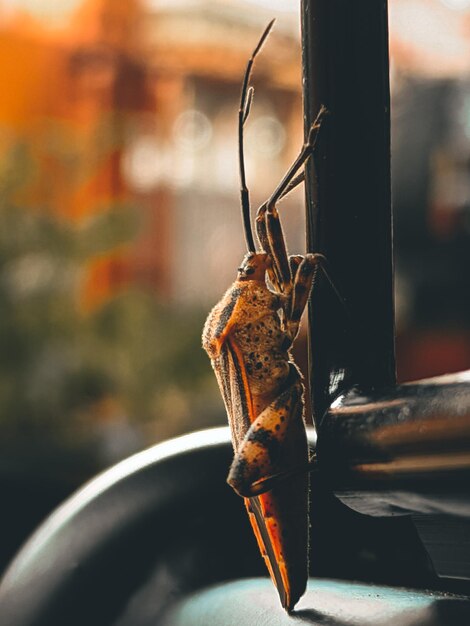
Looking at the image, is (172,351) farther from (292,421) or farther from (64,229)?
(292,421)

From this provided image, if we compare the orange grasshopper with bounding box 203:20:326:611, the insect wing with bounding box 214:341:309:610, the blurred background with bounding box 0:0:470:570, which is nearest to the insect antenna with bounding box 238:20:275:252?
the orange grasshopper with bounding box 203:20:326:611

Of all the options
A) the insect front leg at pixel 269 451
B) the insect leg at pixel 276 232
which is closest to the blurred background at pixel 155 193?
the insect leg at pixel 276 232

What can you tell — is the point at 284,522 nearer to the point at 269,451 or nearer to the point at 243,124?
the point at 269,451

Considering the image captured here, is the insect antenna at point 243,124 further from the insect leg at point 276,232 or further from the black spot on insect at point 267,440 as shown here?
the black spot on insect at point 267,440

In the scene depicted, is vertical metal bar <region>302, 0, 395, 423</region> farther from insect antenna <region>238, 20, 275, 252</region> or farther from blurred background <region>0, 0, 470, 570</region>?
blurred background <region>0, 0, 470, 570</region>

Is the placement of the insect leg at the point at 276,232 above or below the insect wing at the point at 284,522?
above

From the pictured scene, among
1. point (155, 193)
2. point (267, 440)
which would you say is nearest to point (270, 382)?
point (267, 440)
